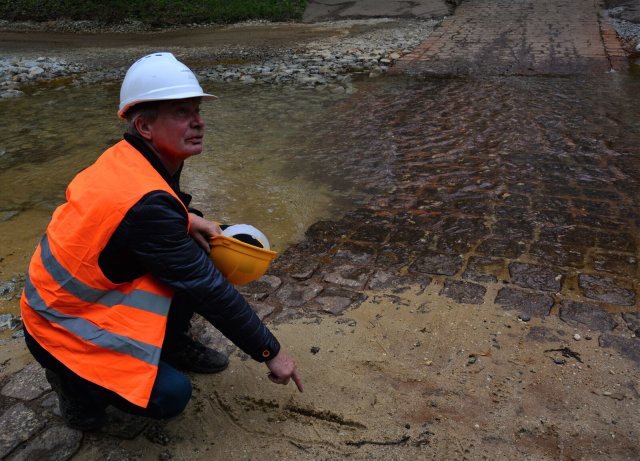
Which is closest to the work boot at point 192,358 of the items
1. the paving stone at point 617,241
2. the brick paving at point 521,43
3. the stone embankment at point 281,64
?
the paving stone at point 617,241

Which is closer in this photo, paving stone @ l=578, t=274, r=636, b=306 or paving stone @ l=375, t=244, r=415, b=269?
paving stone @ l=578, t=274, r=636, b=306

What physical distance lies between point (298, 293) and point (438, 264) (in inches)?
38.0

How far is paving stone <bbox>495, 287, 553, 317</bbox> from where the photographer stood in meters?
3.41

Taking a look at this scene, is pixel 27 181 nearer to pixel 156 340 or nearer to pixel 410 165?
pixel 410 165

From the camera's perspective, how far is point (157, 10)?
54.7ft

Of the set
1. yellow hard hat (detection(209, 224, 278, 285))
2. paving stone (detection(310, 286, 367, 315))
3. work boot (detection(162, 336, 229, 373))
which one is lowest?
paving stone (detection(310, 286, 367, 315))

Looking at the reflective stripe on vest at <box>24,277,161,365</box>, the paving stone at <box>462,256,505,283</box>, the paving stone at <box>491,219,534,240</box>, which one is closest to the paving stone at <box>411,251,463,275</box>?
the paving stone at <box>462,256,505,283</box>

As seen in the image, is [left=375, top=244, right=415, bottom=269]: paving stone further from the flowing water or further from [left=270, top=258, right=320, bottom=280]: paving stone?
[left=270, top=258, right=320, bottom=280]: paving stone

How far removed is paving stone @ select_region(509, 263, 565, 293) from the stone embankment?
5760 mm

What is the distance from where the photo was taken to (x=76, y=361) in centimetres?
227

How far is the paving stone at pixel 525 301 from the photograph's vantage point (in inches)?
134

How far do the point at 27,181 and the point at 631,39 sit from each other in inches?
407

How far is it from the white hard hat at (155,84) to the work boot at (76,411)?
1203 millimetres

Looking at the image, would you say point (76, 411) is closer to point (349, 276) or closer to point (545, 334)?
point (349, 276)
